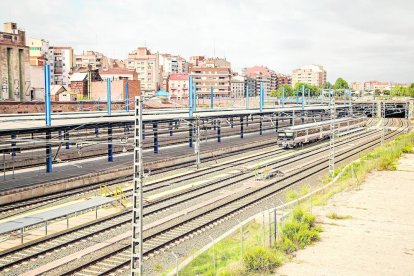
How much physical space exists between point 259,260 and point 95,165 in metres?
23.5

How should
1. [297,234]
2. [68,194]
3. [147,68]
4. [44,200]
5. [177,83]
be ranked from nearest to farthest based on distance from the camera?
[297,234]
[44,200]
[68,194]
[147,68]
[177,83]

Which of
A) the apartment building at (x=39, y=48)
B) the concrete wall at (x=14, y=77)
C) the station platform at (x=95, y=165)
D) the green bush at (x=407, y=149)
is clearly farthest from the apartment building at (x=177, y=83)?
the green bush at (x=407, y=149)

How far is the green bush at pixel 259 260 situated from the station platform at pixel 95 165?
15551 millimetres

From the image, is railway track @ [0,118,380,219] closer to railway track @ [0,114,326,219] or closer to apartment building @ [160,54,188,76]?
railway track @ [0,114,326,219]

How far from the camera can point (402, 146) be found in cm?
4703

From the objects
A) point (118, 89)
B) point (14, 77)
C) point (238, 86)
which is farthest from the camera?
point (238, 86)

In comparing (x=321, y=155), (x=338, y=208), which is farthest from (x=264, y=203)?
(x=321, y=155)

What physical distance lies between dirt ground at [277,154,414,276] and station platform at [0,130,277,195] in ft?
54.0

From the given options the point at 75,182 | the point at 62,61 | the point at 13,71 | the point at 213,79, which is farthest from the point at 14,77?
the point at 213,79

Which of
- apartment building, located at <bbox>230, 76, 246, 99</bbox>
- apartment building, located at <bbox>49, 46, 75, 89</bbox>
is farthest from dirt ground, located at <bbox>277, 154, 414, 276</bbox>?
apartment building, located at <bbox>230, 76, 246, 99</bbox>

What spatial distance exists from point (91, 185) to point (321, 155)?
24.8 metres

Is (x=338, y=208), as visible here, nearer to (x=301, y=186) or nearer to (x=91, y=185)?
(x=301, y=186)

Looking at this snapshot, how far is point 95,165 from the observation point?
35.7 meters

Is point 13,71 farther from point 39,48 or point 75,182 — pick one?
point 39,48
